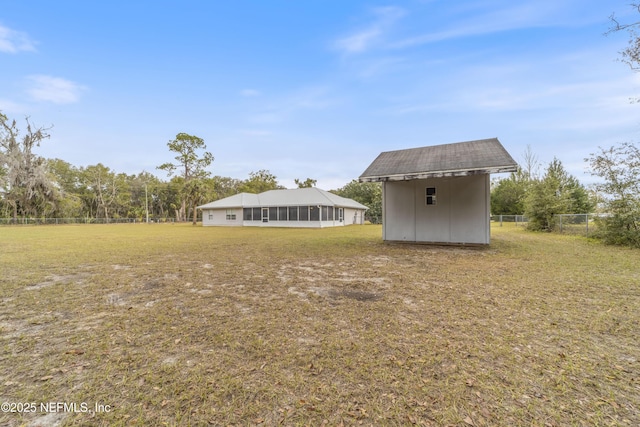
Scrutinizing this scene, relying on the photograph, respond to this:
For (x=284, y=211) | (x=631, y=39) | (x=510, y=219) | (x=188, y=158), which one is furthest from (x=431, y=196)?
(x=188, y=158)

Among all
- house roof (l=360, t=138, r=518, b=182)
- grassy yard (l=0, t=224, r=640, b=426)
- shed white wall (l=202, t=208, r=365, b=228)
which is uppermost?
house roof (l=360, t=138, r=518, b=182)

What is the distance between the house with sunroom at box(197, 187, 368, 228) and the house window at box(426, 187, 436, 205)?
Answer: 13059 mm

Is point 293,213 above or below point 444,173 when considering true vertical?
below

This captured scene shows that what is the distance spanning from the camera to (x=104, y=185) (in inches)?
1725

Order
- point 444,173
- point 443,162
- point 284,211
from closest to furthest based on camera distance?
point 444,173 < point 443,162 < point 284,211

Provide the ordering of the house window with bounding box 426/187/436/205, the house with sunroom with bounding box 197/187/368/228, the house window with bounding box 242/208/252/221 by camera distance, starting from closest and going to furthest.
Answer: the house window with bounding box 426/187/436/205 < the house with sunroom with bounding box 197/187/368/228 < the house window with bounding box 242/208/252/221

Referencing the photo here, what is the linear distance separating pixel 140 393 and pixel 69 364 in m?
1.02

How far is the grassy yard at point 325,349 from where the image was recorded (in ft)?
5.89

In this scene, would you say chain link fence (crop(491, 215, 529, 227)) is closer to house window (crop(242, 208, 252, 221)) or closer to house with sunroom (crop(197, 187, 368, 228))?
house with sunroom (crop(197, 187, 368, 228))

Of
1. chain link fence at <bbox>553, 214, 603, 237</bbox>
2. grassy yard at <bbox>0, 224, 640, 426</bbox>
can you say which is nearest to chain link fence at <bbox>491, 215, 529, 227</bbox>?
chain link fence at <bbox>553, 214, 603, 237</bbox>

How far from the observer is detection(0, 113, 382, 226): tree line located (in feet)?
96.5

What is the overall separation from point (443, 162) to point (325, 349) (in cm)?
903

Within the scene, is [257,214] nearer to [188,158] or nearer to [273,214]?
[273,214]

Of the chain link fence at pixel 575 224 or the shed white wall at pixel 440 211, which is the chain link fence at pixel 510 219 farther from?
the shed white wall at pixel 440 211
